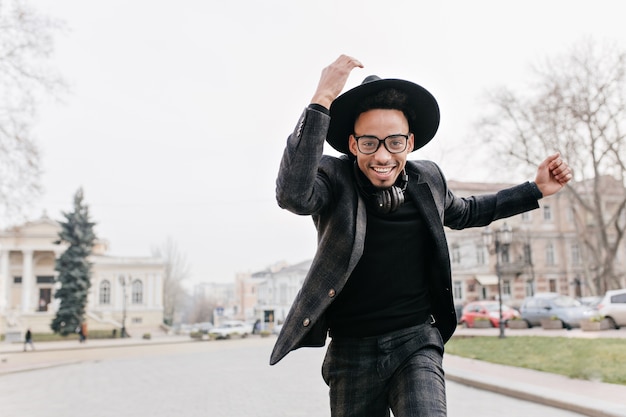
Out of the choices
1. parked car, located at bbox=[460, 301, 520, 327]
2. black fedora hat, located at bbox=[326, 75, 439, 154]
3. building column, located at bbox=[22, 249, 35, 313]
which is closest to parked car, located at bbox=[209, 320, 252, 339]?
parked car, located at bbox=[460, 301, 520, 327]

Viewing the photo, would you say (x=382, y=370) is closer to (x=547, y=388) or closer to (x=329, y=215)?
(x=329, y=215)

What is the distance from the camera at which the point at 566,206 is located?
180 ft

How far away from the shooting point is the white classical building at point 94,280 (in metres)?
60.0

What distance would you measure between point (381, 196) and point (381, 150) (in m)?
0.19

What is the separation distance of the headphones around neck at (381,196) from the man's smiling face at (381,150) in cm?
3

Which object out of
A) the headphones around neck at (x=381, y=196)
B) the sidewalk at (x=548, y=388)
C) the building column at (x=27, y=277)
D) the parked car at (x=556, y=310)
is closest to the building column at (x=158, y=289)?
the building column at (x=27, y=277)

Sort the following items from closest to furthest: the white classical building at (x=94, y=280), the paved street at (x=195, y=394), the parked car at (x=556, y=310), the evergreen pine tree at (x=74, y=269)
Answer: the paved street at (x=195, y=394) < the parked car at (x=556, y=310) < the evergreen pine tree at (x=74, y=269) < the white classical building at (x=94, y=280)

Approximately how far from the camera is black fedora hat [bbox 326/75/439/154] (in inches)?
98.5

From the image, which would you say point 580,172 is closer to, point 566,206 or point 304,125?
point 566,206

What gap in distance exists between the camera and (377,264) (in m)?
2.47

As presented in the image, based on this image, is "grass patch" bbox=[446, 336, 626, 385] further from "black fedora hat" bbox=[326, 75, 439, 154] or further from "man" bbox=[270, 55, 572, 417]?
"black fedora hat" bbox=[326, 75, 439, 154]

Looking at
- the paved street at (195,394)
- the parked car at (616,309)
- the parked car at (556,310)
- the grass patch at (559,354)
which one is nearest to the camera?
the paved street at (195,394)

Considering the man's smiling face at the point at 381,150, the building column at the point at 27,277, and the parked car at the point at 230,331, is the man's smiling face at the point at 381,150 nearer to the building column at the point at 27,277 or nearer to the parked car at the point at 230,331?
the parked car at the point at 230,331

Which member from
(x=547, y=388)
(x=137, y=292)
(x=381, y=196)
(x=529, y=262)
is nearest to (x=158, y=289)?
(x=137, y=292)
